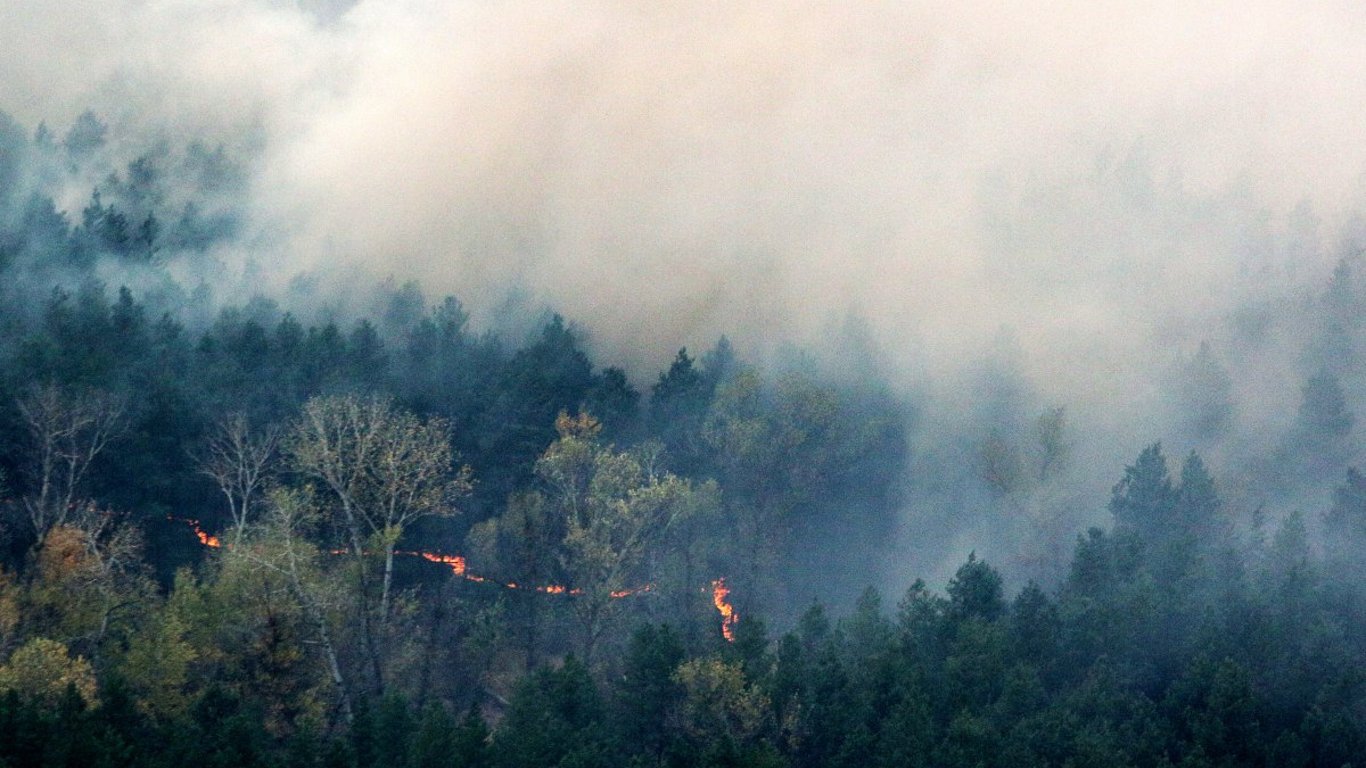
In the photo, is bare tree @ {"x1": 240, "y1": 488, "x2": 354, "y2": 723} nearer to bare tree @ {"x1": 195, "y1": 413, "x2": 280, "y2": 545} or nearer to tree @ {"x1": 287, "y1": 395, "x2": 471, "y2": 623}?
tree @ {"x1": 287, "y1": 395, "x2": 471, "y2": 623}

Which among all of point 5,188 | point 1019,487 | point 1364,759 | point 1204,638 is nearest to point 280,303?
point 5,188

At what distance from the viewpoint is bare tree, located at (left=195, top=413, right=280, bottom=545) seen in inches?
2817

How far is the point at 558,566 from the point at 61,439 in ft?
74.8

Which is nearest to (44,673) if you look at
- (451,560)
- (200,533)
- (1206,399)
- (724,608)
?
(200,533)

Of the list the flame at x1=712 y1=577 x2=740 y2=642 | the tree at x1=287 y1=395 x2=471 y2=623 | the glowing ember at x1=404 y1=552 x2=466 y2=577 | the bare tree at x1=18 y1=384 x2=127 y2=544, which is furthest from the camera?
the glowing ember at x1=404 y1=552 x2=466 y2=577

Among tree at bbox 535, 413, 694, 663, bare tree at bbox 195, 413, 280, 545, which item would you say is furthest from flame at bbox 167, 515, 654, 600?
bare tree at bbox 195, 413, 280, 545

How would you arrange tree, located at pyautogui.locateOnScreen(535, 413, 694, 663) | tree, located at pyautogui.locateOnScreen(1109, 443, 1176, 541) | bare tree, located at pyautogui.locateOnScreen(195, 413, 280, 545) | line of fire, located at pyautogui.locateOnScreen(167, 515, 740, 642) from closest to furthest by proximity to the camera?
bare tree, located at pyautogui.locateOnScreen(195, 413, 280, 545) → tree, located at pyautogui.locateOnScreen(535, 413, 694, 663) → line of fire, located at pyautogui.locateOnScreen(167, 515, 740, 642) → tree, located at pyautogui.locateOnScreen(1109, 443, 1176, 541)

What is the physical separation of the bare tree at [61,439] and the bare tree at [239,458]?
4.27m

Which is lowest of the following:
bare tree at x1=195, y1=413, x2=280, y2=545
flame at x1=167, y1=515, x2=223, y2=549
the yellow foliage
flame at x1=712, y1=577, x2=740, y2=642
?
the yellow foliage

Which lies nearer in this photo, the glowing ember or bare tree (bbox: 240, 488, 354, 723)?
bare tree (bbox: 240, 488, 354, 723)

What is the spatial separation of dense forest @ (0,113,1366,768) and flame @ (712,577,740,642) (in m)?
0.29

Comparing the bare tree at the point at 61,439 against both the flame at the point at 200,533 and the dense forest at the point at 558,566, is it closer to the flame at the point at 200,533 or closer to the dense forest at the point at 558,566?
the dense forest at the point at 558,566

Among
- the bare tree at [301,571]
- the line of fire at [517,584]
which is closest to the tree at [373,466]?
the bare tree at [301,571]

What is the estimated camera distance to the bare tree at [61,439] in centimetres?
6919
